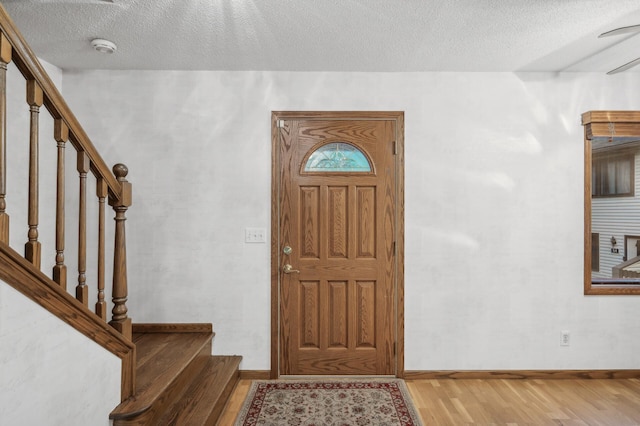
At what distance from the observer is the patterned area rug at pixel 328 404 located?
243 centimetres

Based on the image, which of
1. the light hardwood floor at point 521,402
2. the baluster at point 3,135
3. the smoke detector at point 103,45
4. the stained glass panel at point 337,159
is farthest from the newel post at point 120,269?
the stained glass panel at point 337,159

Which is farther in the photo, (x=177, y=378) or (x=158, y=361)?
(x=158, y=361)

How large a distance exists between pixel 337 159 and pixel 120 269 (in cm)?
175

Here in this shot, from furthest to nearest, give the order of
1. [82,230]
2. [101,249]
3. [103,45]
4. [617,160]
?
[617,160] < [103,45] < [101,249] < [82,230]

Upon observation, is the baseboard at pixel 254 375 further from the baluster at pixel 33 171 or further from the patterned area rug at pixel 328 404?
the baluster at pixel 33 171

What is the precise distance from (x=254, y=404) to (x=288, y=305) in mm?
739

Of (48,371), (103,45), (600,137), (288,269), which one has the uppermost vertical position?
(103,45)

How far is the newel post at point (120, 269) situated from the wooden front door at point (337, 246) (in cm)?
122

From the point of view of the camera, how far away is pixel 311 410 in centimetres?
255

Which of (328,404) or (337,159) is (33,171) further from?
(328,404)

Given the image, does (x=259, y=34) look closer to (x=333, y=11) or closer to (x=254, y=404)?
(x=333, y=11)

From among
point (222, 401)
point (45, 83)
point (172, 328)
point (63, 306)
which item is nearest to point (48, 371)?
point (63, 306)

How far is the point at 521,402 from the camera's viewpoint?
2.68 m

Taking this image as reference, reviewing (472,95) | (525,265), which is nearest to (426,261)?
(525,265)
